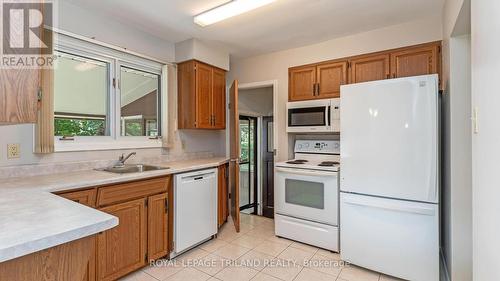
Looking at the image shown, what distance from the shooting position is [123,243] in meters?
2.04

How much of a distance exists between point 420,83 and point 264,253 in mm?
2106

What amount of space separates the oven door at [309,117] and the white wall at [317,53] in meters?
0.26

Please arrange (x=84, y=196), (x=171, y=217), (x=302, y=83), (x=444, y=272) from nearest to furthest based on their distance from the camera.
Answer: (x=84, y=196) < (x=444, y=272) < (x=171, y=217) < (x=302, y=83)

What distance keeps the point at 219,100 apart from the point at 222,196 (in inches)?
51.1

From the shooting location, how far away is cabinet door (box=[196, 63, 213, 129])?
10.2 ft

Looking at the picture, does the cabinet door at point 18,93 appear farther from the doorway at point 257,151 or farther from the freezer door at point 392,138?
the doorway at point 257,151

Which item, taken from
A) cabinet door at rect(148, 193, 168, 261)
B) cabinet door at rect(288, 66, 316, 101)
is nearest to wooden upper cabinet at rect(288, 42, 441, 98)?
cabinet door at rect(288, 66, 316, 101)

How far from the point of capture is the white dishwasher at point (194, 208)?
2.43 m

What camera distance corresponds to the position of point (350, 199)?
2318 mm

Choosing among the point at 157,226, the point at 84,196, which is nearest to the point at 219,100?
the point at 157,226

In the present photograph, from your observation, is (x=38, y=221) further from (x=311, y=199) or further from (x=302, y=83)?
(x=302, y=83)

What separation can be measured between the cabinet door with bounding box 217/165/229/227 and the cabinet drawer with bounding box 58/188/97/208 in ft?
4.72

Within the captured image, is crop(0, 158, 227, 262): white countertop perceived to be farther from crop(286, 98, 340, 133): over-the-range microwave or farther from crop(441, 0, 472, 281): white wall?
crop(286, 98, 340, 133): over-the-range microwave

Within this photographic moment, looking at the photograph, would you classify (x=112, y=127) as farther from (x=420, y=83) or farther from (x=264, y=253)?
(x=420, y=83)
